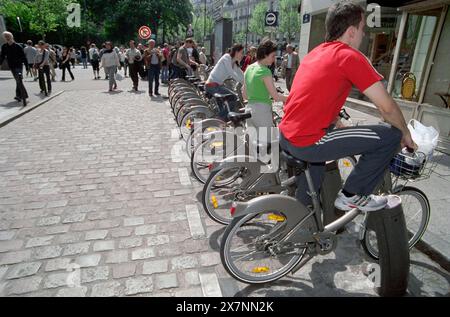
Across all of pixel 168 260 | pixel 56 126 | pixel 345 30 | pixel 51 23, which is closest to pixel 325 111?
pixel 345 30

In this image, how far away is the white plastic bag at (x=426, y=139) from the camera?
7.73ft

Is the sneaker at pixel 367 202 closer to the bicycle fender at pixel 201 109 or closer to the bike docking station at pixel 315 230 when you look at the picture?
the bike docking station at pixel 315 230

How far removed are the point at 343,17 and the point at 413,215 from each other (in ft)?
7.19

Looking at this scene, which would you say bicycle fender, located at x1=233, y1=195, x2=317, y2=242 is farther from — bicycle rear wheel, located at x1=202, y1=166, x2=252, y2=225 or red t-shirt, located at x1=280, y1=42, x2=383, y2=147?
bicycle rear wheel, located at x1=202, y1=166, x2=252, y2=225

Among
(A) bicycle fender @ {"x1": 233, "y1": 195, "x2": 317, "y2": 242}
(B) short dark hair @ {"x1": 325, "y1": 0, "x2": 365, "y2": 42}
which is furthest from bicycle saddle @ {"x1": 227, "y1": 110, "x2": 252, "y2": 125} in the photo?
(B) short dark hair @ {"x1": 325, "y1": 0, "x2": 365, "y2": 42}

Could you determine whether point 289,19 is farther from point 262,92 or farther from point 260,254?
point 260,254

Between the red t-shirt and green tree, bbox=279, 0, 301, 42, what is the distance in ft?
220

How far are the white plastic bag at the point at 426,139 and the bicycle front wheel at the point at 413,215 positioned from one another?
61 cm

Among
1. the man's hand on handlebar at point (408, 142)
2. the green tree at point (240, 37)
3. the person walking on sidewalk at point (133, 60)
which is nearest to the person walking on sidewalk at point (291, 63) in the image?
the person walking on sidewalk at point (133, 60)

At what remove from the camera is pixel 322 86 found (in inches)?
85.7

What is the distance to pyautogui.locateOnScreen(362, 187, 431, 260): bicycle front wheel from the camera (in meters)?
2.98

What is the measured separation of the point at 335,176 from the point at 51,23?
43.2 metres

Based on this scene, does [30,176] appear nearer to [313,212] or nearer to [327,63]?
[313,212]
